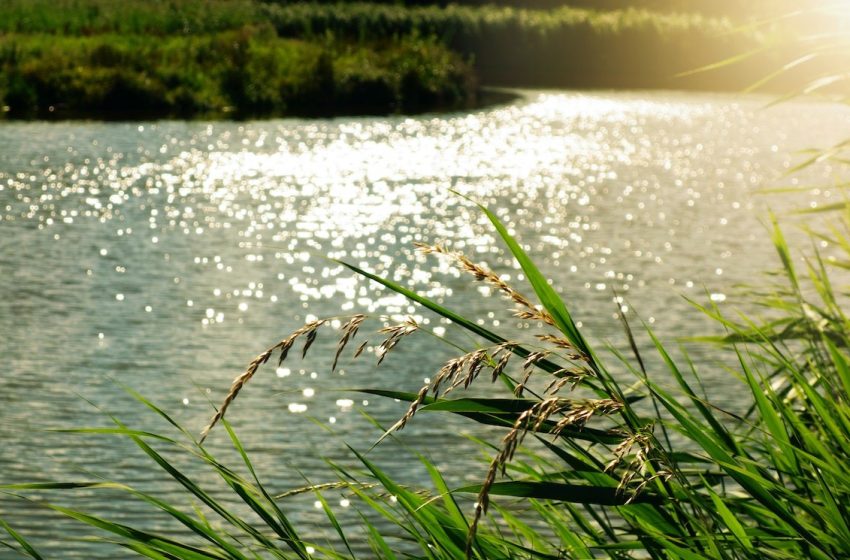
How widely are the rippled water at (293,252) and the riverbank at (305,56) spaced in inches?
91.7

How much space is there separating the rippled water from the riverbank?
7.64ft

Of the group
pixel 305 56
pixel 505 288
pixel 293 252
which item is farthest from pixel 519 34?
pixel 505 288

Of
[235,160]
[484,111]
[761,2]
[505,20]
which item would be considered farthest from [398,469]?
[761,2]

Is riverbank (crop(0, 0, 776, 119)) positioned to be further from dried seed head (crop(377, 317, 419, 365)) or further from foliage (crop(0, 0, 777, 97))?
dried seed head (crop(377, 317, 419, 365))

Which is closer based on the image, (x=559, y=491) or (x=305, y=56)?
(x=559, y=491)

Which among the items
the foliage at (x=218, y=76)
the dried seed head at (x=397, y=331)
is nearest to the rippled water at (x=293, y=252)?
the dried seed head at (x=397, y=331)

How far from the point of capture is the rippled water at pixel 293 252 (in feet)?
22.7

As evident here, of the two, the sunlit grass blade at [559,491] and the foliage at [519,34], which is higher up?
the sunlit grass blade at [559,491]

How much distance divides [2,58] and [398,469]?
2045 cm

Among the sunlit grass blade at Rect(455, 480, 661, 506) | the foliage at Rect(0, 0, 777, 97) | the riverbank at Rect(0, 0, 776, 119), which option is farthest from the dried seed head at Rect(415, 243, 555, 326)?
the foliage at Rect(0, 0, 777, 97)

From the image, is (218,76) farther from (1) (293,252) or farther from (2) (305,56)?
(1) (293,252)

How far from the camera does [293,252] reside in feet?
9.56

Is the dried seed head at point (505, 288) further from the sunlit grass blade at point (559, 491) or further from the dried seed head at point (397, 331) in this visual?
the sunlit grass blade at point (559, 491)

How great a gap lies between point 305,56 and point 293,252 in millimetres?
25501
